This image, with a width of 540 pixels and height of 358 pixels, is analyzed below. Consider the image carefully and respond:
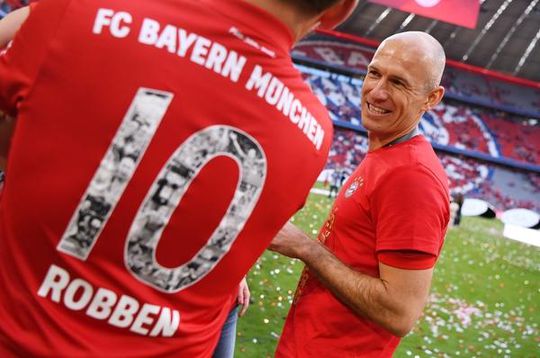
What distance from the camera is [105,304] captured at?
1099 millimetres

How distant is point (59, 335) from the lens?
108 cm

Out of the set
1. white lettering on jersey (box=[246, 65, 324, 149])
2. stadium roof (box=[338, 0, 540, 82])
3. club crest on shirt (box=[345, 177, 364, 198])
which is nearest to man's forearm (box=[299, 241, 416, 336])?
club crest on shirt (box=[345, 177, 364, 198])

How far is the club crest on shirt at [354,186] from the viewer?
7.13 ft

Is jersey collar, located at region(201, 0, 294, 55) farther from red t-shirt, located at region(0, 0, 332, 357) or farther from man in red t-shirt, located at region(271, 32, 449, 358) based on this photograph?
man in red t-shirt, located at region(271, 32, 449, 358)

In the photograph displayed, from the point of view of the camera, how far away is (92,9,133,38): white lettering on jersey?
1014 mm

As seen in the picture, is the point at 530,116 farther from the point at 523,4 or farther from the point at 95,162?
the point at 95,162

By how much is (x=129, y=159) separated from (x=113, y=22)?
262 millimetres

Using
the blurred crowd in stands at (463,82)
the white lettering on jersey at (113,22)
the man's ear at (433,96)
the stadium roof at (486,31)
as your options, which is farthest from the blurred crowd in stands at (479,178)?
the white lettering on jersey at (113,22)

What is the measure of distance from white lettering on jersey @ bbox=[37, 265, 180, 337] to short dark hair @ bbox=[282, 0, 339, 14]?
2.39ft

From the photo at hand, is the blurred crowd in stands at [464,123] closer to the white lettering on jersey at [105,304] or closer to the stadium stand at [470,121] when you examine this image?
the stadium stand at [470,121]

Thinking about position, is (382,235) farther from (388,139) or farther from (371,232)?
(388,139)

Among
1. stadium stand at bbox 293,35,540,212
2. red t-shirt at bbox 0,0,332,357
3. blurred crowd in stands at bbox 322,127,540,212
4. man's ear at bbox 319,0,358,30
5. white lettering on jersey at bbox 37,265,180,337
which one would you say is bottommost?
white lettering on jersey at bbox 37,265,180,337

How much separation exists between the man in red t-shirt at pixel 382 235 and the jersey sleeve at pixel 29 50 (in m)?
1.18

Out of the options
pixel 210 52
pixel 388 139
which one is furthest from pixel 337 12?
pixel 388 139
